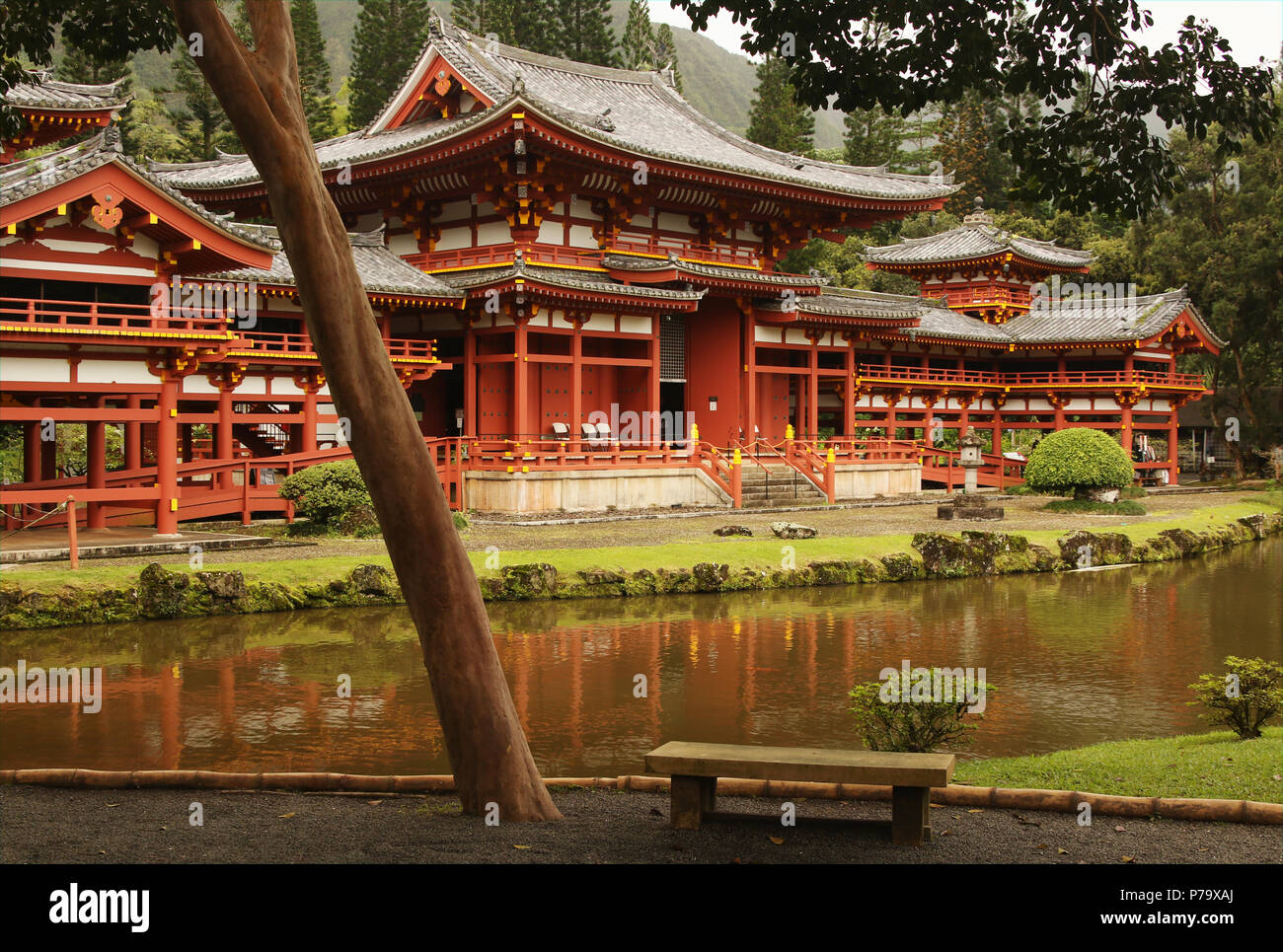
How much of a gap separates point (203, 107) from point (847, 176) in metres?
32.2

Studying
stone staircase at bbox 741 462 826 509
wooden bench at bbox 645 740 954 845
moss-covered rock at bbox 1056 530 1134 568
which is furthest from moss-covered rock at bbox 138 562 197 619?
moss-covered rock at bbox 1056 530 1134 568

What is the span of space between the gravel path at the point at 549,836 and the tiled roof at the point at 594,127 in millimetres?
21764

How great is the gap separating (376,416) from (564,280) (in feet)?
72.1

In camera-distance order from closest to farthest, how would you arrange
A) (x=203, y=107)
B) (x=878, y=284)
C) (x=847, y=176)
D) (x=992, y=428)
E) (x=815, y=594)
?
(x=815, y=594) < (x=847, y=176) < (x=992, y=428) < (x=203, y=107) < (x=878, y=284)

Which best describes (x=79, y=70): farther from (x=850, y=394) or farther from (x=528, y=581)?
(x=528, y=581)

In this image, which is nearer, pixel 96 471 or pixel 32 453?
pixel 96 471

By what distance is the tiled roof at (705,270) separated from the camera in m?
31.1

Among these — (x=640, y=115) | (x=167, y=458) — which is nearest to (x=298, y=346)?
(x=167, y=458)

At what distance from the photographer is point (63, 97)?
2428 cm

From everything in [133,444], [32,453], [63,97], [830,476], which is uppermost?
[63,97]

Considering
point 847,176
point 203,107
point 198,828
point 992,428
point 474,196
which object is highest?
point 203,107

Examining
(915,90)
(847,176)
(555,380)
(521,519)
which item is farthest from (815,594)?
(847,176)

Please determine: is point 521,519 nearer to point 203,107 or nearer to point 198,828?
point 198,828

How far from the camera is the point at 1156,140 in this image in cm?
919
